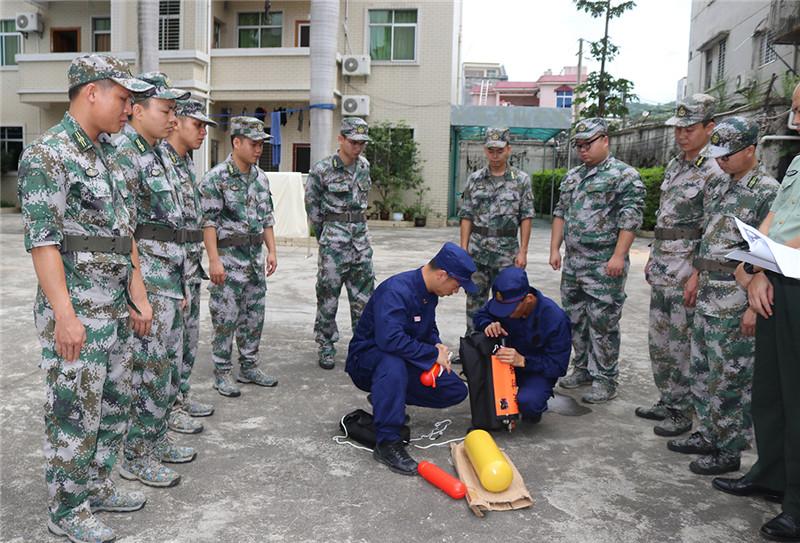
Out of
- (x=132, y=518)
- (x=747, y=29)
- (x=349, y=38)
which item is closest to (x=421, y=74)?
(x=349, y=38)

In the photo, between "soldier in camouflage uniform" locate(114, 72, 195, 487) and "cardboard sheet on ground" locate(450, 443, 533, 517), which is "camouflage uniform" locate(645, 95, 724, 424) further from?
"soldier in camouflage uniform" locate(114, 72, 195, 487)

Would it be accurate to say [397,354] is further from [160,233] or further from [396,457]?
[160,233]

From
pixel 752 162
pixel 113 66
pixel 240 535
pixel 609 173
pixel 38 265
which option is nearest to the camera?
pixel 38 265

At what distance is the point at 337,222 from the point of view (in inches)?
208

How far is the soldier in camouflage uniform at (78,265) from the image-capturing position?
2287 mm

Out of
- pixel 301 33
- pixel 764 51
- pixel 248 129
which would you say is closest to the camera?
pixel 248 129

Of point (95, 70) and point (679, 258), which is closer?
point (95, 70)

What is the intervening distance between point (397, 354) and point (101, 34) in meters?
20.3

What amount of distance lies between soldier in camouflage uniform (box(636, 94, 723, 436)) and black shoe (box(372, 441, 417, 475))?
5.31 feet

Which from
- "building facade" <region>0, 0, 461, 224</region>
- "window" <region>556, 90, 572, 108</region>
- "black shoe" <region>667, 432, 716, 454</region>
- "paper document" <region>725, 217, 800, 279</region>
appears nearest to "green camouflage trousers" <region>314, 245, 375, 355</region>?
"black shoe" <region>667, 432, 716, 454</region>

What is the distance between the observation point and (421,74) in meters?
18.0

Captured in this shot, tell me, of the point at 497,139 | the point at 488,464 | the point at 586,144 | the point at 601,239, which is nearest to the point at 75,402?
the point at 488,464

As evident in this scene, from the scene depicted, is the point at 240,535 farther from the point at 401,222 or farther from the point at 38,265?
the point at 401,222

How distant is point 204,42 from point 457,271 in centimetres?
1655
